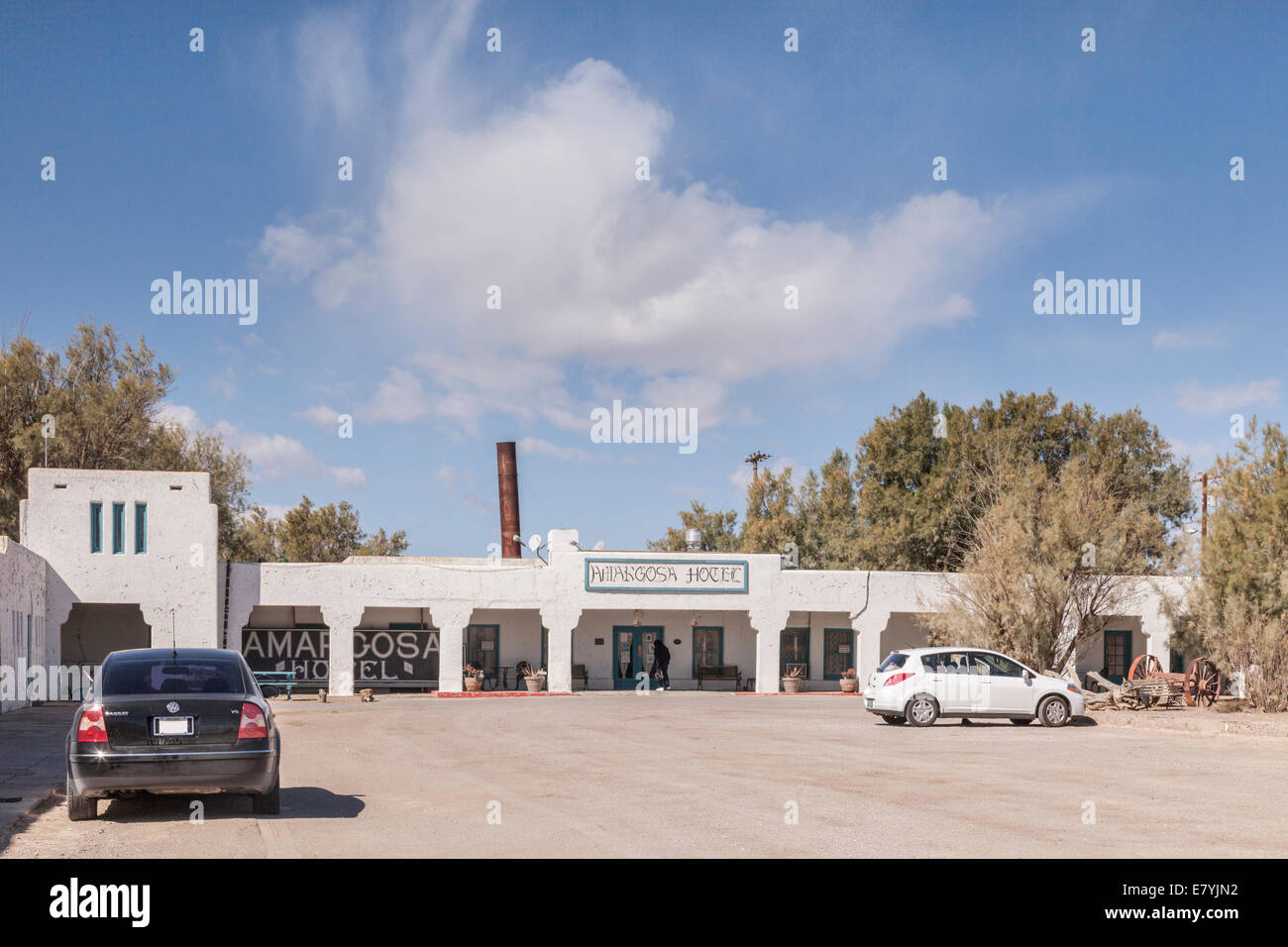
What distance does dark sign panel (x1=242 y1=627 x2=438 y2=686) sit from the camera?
39.3 metres

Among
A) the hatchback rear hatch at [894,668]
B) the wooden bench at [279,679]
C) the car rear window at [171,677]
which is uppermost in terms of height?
the car rear window at [171,677]

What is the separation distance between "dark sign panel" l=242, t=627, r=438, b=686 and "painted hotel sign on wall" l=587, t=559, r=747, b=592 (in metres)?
6.27

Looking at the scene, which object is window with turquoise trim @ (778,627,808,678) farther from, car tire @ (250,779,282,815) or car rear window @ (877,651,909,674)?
car tire @ (250,779,282,815)

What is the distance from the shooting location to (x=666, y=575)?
129 feet

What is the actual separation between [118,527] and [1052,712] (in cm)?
2591

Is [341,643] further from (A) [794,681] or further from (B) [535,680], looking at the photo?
(A) [794,681]

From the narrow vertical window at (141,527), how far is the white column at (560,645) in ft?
40.4

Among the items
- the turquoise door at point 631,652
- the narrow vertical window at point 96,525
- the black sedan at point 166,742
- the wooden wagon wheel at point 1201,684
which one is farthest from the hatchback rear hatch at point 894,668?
the narrow vertical window at point 96,525

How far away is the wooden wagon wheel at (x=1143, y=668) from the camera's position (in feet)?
107

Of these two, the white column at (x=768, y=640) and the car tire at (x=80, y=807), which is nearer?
the car tire at (x=80, y=807)

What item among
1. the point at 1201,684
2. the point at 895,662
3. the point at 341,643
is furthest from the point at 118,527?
the point at 1201,684

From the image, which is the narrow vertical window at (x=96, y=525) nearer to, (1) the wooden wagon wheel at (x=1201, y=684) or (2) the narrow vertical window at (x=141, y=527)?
(2) the narrow vertical window at (x=141, y=527)
